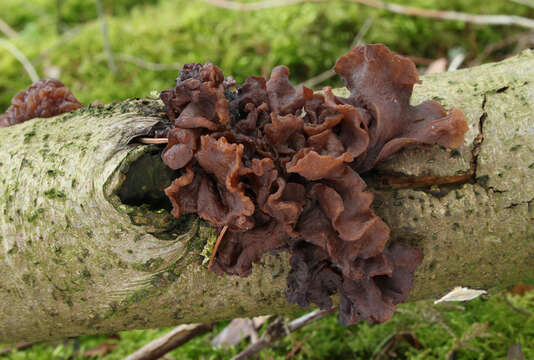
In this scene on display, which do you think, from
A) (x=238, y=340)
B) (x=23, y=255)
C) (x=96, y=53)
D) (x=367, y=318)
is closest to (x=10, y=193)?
(x=23, y=255)

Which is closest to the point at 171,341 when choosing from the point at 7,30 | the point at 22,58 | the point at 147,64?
the point at 147,64

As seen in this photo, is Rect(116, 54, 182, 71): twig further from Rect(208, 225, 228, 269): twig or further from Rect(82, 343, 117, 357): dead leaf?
Rect(208, 225, 228, 269): twig

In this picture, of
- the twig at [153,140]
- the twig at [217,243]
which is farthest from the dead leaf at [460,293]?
the twig at [153,140]

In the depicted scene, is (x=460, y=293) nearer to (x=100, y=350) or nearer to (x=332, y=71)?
(x=332, y=71)

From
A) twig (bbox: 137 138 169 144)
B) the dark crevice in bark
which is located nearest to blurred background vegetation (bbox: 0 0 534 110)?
the dark crevice in bark

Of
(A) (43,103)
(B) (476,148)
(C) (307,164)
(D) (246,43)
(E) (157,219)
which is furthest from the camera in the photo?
(D) (246,43)
